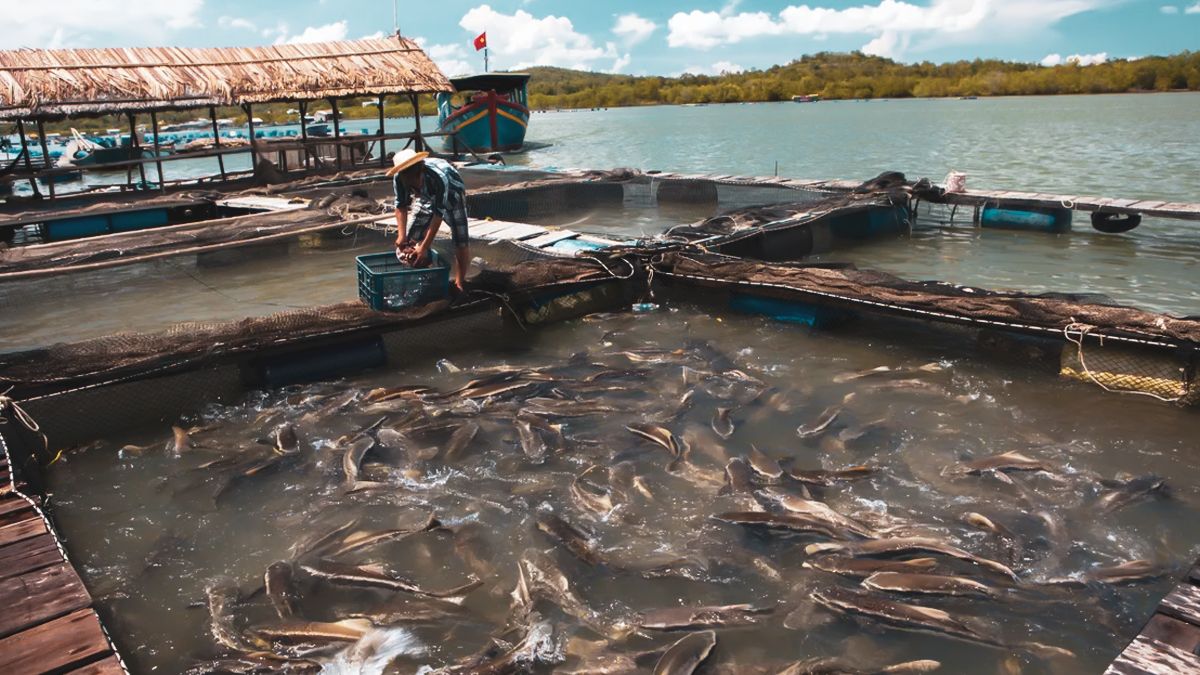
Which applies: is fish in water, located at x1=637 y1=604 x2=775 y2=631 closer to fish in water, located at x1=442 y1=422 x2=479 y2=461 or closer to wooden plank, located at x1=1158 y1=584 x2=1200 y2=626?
wooden plank, located at x1=1158 y1=584 x2=1200 y2=626

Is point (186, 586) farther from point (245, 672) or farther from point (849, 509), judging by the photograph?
point (849, 509)

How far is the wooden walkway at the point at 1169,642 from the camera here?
126 inches

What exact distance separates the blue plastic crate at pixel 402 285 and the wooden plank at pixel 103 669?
5.01 metres

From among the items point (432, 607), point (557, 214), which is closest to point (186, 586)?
point (432, 607)

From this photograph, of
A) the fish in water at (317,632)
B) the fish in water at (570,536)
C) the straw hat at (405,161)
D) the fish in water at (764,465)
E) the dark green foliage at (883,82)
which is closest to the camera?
the fish in water at (317,632)

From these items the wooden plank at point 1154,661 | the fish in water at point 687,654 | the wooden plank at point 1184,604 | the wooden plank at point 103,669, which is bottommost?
the fish in water at point 687,654

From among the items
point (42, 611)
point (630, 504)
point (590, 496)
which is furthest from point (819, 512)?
point (42, 611)

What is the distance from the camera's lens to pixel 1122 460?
5867 mm

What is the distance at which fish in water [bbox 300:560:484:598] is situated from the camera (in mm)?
4469

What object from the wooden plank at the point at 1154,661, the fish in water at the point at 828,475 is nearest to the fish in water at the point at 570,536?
the fish in water at the point at 828,475

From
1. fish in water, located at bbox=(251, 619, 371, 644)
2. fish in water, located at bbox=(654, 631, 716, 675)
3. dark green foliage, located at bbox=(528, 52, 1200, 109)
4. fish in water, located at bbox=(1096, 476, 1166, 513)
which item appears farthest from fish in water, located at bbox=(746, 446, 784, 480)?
dark green foliage, located at bbox=(528, 52, 1200, 109)

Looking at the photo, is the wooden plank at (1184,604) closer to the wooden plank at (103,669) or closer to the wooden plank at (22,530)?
the wooden plank at (103,669)

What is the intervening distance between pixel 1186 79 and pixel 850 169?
223 ft

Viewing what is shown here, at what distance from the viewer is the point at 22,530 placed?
4414 mm
